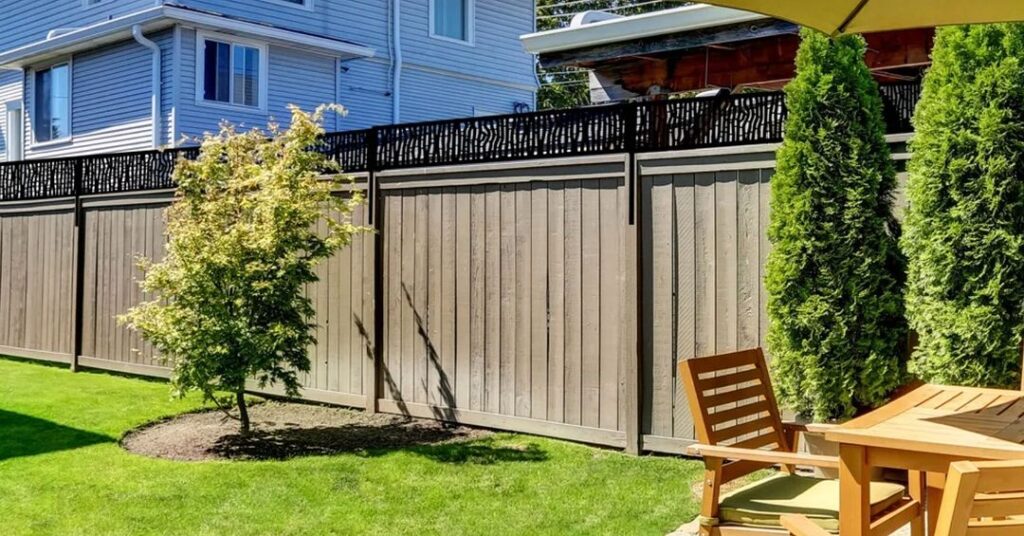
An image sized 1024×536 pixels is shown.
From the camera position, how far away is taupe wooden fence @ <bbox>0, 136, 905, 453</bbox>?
587 cm

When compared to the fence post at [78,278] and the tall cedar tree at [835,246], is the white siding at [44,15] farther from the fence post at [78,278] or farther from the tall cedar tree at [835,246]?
the tall cedar tree at [835,246]

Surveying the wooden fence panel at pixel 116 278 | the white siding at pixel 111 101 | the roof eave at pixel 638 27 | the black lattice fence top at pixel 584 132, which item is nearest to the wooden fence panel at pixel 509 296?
the black lattice fence top at pixel 584 132

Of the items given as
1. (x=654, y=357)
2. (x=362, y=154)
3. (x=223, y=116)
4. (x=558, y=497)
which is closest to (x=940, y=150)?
(x=654, y=357)

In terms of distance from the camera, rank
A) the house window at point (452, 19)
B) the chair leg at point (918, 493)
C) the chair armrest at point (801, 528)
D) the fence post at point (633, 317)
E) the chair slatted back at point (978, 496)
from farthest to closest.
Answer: the house window at point (452, 19)
the fence post at point (633, 317)
the chair leg at point (918, 493)
the chair armrest at point (801, 528)
the chair slatted back at point (978, 496)

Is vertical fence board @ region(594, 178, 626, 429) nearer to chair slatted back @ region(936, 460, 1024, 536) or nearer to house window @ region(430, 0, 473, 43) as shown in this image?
chair slatted back @ region(936, 460, 1024, 536)

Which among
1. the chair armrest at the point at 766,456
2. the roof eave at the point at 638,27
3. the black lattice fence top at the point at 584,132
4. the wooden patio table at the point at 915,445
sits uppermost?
the roof eave at the point at 638,27

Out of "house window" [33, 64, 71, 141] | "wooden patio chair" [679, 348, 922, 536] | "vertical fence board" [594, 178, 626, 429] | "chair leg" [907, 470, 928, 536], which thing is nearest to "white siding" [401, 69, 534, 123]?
"house window" [33, 64, 71, 141]

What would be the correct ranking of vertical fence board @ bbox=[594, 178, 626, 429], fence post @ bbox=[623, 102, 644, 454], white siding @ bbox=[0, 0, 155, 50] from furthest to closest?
white siding @ bbox=[0, 0, 155, 50], vertical fence board @ bbox=[594, 178, 626, 429], fence post @ bbox=[623, 102, 644, 454]

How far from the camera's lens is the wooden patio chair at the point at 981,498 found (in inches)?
73.7

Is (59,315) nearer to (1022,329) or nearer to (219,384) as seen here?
(219,384)

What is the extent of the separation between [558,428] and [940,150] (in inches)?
125

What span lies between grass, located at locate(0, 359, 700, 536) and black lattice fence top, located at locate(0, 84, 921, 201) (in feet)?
6.96

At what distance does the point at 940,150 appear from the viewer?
478 cm

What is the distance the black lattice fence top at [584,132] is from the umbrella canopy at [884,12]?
1.69 meters
